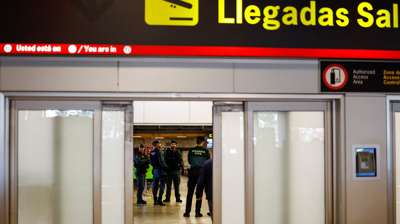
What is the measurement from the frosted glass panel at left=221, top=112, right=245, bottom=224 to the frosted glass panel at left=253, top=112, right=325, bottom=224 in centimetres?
22

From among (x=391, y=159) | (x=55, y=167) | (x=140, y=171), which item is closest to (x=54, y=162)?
(x=55, y=167)

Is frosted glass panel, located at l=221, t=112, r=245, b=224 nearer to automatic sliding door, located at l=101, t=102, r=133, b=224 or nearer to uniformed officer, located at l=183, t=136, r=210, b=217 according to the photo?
automatic sliding door, located at l=101, t=102, r=133, b=224

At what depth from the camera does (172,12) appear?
3855 millimetres

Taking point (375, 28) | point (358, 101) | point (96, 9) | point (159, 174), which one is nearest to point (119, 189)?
point (96, 9)

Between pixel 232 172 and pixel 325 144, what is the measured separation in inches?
48.1

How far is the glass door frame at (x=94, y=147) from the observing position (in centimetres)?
397

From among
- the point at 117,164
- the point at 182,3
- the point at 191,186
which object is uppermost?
the point at 182,3

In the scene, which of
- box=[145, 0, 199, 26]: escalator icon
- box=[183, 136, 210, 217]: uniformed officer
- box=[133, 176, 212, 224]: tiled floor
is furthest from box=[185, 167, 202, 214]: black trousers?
box=[145, 0, 199, 26]: escalator icon

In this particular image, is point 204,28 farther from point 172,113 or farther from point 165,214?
point 165,214

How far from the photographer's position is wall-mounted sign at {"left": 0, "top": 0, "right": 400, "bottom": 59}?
3699mm

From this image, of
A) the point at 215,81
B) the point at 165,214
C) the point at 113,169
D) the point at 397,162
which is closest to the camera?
the point at 215,81

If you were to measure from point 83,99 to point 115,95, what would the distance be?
1.40 ft

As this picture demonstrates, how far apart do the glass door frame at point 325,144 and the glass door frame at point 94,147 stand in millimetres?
1431

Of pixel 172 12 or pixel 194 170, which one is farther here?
pixel 194 170
